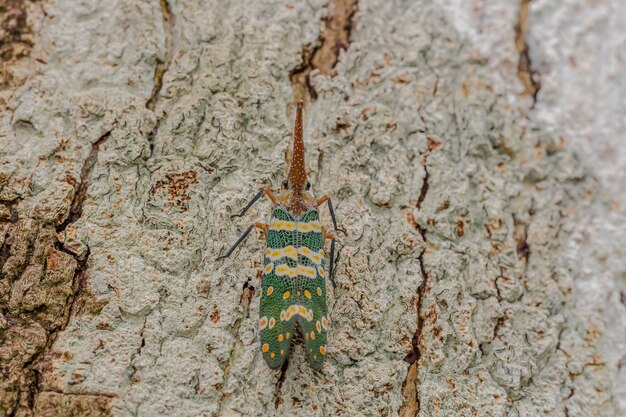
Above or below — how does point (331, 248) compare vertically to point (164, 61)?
below

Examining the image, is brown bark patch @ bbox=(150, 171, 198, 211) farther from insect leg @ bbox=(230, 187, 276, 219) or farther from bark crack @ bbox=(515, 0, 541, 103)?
bark crack @ bbox=(515, 0, 541, 103)

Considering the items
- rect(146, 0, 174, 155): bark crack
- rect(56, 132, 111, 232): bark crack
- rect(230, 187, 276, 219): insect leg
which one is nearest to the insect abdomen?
rect(230, 187, 276, 219): insect leg

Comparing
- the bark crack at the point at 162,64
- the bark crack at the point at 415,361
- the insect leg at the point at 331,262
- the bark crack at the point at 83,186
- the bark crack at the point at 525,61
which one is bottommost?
the bark crack at the point at 415,361

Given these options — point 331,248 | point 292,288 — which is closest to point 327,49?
point 331,248

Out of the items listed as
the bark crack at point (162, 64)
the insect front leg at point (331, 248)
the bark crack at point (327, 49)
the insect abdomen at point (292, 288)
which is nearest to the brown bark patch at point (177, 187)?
the bark crack at point (162, 64)

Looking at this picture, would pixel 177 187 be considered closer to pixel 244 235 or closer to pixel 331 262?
pixel 244 235

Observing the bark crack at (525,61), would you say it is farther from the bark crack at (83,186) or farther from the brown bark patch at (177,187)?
the bark crack at (83,186)
